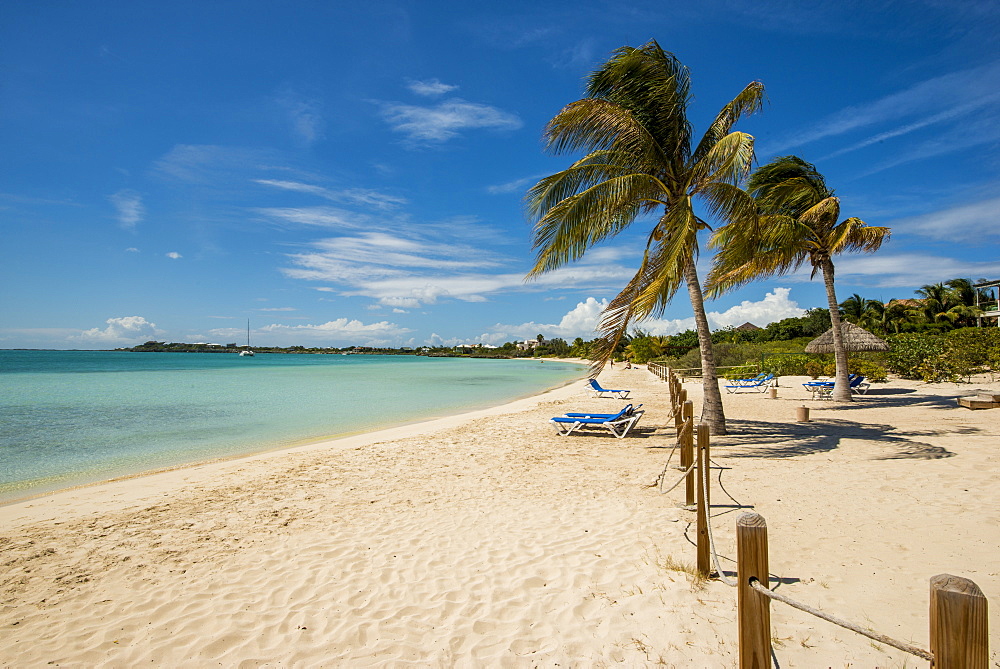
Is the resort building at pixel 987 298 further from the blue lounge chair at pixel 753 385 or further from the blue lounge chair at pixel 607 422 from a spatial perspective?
the blue lounge chair at pixel 607 422

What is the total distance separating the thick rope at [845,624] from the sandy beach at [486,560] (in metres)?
1.23

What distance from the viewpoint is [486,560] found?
4.44 meters

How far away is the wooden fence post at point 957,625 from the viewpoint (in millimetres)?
1270

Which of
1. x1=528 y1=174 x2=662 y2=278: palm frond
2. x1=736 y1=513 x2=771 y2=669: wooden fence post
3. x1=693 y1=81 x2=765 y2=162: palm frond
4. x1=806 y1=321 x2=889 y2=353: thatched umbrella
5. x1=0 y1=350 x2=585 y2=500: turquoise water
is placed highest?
x1=693 y1=81 x2=765 y2=162: palm frond

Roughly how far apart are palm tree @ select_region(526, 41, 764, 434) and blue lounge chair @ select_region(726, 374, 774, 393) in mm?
10011

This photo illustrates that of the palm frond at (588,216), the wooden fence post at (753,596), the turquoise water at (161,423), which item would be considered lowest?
the turquoise water at (161,423)

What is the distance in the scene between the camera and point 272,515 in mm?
5898

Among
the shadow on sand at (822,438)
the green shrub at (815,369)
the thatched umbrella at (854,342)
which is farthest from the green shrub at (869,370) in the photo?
the shadow on sand at (822,438)

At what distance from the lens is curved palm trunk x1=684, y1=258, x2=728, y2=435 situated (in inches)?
377

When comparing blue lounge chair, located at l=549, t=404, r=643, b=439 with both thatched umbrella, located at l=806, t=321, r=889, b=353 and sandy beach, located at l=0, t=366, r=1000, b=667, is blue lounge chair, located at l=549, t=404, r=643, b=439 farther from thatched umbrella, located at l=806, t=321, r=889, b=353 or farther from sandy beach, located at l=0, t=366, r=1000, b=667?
thatched umbrella, located at l=806, t=321, r=889, b=353

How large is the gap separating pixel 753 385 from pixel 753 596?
18764 mm

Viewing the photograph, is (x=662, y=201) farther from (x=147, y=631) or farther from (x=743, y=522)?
(x=147, y=631)

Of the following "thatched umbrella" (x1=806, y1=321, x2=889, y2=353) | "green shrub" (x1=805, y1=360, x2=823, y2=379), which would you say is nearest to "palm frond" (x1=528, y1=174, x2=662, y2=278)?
"thatched umbrella" (x1=806, y1=321, x2=889, y2=353)

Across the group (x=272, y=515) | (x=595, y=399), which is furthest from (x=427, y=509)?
(x=595, y=399)
